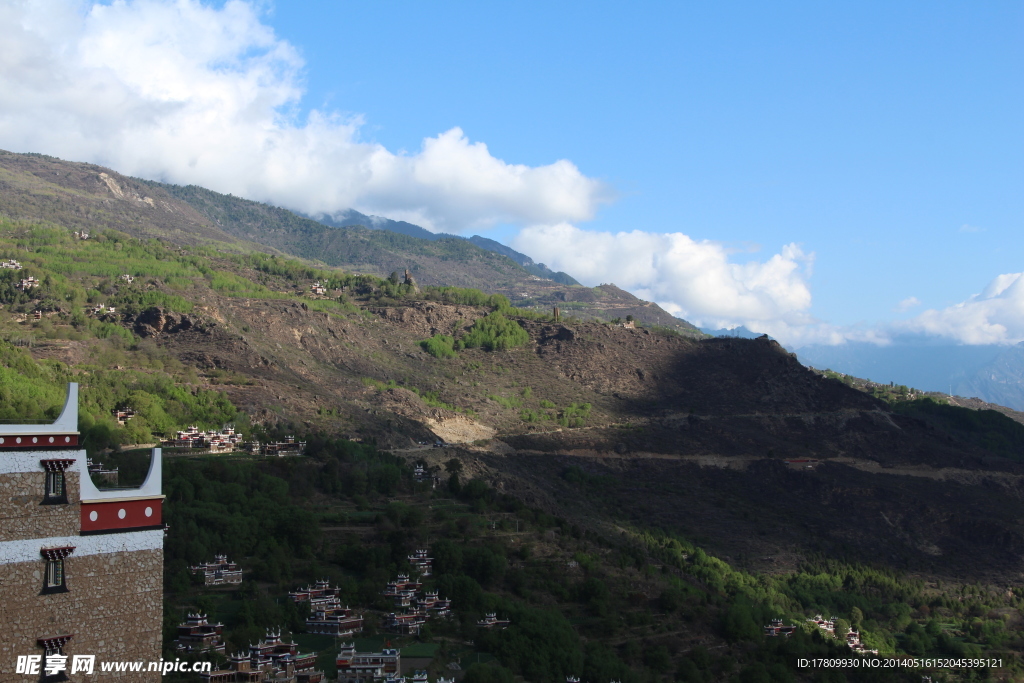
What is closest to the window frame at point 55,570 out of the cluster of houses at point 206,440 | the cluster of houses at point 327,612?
the cluster of houses at point 327,612

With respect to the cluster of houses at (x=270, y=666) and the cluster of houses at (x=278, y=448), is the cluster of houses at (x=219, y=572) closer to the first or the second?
the cluster of houses at (x=270, y=666)

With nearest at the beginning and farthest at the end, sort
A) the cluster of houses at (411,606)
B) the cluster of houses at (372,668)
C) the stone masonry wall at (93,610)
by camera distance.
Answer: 1. the stone masonry wall at (93,610)
2. the cluster of houses at (372,668)
3. the cluster of houses at (411,606)

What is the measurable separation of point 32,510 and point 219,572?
28.9 m

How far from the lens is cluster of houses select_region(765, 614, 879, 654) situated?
169ft

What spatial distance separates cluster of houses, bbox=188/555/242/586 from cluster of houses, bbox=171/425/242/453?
65.1 ft

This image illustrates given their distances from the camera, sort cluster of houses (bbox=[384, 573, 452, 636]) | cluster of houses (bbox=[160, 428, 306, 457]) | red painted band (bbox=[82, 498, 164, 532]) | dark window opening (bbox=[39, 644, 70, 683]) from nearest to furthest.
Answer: dark window opening (bbox=[39, 644, 70, 683]), red painted band (bbox=[82, 498, 164, 532]), cluster of houses (bbox=[384, 573, 452, 636]), cluster of houses (bbox=[160, 428, 306, 457])

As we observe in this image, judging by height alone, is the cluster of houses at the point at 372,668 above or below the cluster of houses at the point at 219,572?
below

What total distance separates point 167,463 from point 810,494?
52571 millimetres

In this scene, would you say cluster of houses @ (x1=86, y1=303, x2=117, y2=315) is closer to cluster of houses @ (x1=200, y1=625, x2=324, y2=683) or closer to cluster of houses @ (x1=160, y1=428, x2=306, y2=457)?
cluster of houses @ (x1=160, y1=428, x2=306, y2=457)

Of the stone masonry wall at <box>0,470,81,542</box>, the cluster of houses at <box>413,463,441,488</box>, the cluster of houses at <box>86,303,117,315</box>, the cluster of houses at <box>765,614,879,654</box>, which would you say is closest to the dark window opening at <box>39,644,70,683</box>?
the stone masonry wall at <box>0,470,81,542</box>

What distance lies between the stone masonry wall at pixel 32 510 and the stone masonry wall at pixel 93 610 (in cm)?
16

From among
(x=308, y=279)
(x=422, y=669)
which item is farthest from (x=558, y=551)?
(x=308, y=279)

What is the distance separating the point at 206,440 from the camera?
63.7 metres

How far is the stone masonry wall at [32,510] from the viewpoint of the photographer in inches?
593
